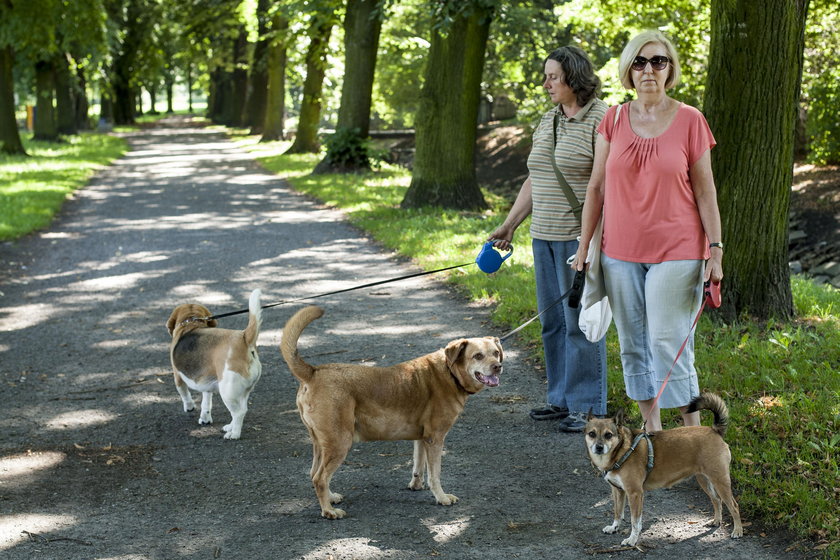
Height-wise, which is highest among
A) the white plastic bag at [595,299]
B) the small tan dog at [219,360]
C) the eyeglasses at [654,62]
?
the eyeglasses at [654,62]

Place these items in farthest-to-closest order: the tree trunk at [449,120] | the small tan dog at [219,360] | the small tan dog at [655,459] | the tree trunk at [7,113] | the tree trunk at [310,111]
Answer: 1. the tree trunk at [310,111]
2. the tree trunk at [7,113]
3. the tree trunk at [449,120]
4. the small tan dog at [219,360]
5. the small tan dog at [655,459]

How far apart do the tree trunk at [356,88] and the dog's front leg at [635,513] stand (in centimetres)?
1971

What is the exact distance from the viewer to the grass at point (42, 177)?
633 inches

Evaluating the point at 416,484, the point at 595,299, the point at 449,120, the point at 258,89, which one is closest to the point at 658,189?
the point at 595,299

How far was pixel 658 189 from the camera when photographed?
4746 mm

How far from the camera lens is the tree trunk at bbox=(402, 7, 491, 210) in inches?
656

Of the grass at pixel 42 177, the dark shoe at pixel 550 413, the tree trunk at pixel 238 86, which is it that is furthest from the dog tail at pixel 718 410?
the tree trunk at pixel 238 86

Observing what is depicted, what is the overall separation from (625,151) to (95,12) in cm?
2752

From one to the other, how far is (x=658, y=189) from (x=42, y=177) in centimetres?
2126

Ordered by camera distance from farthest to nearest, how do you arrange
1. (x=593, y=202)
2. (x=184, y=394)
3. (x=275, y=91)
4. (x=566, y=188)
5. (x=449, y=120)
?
(x=275, y=91)
(x=449, y=120)
(x=184, y=394)
(x=566, y=188)
(x=593, y=202)

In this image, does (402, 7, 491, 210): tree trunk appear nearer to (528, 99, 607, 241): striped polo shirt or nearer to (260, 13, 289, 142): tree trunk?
(528, 99, 607, 241): striped polo shirt

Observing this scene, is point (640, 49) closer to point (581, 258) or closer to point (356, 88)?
point (581, 258)

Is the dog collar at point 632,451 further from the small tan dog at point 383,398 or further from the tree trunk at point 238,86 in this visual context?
the tree trunk at point 238,86

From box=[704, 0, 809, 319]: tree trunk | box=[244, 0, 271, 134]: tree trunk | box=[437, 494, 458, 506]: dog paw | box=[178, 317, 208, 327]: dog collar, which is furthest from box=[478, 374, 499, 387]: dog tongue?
box=[244, 0, 271, 134]: tree trunk
